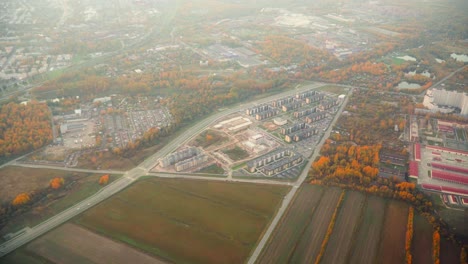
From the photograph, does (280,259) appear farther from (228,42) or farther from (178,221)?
(228,42)

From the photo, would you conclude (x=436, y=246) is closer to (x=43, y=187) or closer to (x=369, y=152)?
(x=369, y=152)

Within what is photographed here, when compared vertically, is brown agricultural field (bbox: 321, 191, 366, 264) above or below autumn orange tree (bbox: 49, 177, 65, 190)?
below

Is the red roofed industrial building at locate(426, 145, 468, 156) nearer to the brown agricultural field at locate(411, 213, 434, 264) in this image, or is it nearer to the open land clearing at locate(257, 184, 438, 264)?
the open land clearing at locate(257, 184, 438, 264)

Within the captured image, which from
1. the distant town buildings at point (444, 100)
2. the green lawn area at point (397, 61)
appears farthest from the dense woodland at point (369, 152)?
the green lawn area at point (397, 61)

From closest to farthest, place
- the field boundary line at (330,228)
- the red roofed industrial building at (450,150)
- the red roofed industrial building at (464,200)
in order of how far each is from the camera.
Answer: the field boundary line at (330,228) < the red roofed industrial building at (464,200) < the red roofed industrial building at (450,150)

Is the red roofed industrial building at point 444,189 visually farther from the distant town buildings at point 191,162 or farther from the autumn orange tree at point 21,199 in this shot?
the autumn orange tree at point 21,199

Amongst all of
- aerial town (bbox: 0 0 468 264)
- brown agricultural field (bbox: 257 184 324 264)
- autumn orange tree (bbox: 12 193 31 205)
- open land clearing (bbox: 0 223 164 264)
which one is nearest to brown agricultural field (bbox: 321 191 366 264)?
aerial town (bbox: 0 0 468 264)

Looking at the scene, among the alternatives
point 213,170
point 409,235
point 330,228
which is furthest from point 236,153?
point 409,235
